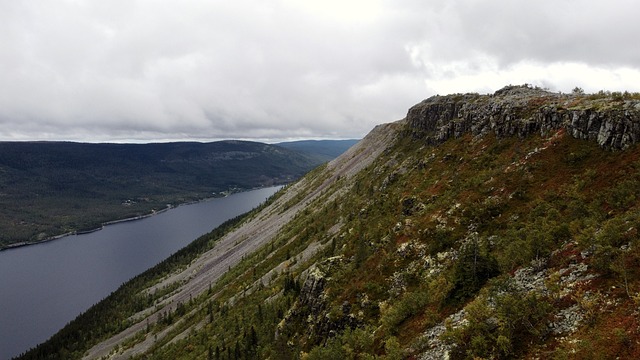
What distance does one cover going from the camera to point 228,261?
164 meters

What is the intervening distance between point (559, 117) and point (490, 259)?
1193 inches

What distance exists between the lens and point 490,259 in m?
31.3

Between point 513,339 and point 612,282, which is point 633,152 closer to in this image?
point 612,282

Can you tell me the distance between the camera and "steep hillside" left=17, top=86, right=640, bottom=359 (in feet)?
72.8

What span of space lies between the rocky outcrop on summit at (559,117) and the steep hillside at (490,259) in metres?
0.23

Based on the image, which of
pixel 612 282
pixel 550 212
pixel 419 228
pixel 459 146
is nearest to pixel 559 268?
pixel 612 282

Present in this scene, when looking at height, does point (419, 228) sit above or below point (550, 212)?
below

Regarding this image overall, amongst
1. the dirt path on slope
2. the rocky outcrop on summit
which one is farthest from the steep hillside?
the dirt path on slope

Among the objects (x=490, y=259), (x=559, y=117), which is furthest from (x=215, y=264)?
(x=490, y=259)

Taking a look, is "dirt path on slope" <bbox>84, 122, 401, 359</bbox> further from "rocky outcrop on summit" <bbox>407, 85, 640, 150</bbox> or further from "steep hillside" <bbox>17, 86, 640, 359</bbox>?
"rocky outcrop on summit" <bbox>407, 85, 640, 150</bbox>

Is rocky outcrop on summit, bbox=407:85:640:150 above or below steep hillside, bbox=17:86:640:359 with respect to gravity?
above

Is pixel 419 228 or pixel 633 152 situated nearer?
pixel 633 152

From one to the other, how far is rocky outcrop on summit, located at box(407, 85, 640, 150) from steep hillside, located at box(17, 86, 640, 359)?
0.74 ft

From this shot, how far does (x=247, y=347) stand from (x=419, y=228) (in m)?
42.2
